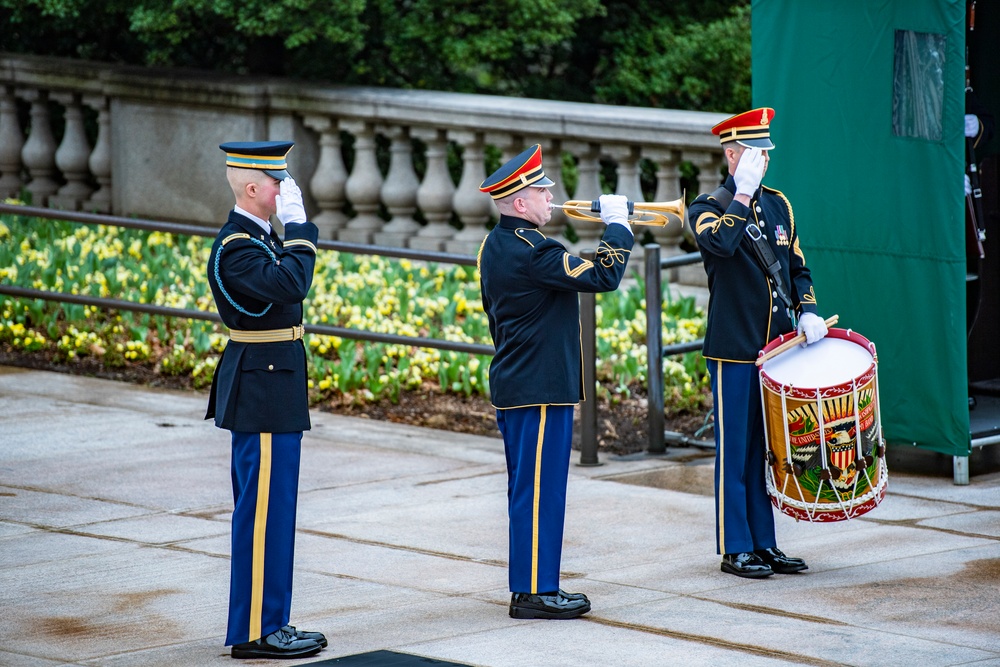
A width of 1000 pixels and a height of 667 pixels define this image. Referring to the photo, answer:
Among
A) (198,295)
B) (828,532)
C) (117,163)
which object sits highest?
(117,163)

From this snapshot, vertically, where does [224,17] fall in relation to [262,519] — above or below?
above

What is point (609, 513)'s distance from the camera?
26.3ft

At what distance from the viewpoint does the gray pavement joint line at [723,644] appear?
18.8 ft

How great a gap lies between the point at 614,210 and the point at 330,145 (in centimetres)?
692

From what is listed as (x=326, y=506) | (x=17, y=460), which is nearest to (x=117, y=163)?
(x=17, y=460)

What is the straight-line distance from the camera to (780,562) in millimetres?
6961

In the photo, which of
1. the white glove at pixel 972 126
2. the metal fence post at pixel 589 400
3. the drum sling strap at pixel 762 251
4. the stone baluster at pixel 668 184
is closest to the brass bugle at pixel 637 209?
the drum sling strap at pixel 762 251

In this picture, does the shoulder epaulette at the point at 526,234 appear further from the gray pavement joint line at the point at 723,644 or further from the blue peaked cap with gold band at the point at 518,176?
the gray pavement joint line at the point at 723,644

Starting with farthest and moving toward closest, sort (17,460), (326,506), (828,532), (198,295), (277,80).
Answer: (277,80), (198,295), (17,460), (326,506), (828,532)

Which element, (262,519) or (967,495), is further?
(967,495)

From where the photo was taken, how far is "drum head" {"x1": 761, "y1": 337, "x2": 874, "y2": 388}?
6.63 metres

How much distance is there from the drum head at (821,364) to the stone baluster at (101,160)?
8.81m

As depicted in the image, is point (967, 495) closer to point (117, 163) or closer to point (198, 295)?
point (198, 295)

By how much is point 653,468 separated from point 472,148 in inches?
163
